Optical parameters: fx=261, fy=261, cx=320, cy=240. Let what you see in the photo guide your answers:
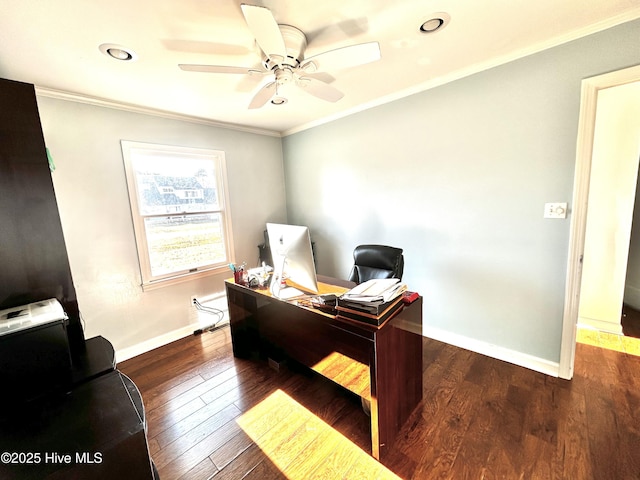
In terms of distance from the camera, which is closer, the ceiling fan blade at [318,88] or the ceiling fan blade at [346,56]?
the ceiling fan blade at [346,56]

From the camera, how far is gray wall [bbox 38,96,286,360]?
2207mm

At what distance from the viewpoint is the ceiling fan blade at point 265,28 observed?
1047 mm

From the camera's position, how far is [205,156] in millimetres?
3000

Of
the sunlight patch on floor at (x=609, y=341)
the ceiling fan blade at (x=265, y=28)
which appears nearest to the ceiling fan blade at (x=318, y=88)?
the ceiling fan blade at (x=265, y=28)

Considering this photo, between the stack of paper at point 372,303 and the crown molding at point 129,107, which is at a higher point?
the crown molding at point 129,107

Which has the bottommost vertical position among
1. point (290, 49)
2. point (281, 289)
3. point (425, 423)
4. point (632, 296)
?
point (425, 423)

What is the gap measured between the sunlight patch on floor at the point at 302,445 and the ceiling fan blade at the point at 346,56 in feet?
7.12

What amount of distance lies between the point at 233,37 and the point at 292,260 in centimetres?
140

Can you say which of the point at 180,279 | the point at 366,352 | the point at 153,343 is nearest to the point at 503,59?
the point at 366,352

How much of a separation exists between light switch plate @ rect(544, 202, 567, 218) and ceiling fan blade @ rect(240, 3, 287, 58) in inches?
81.4

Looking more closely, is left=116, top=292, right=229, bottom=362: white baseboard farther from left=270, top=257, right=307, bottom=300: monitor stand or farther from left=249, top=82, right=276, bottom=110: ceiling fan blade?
left=249, top=82, right=276, bottom=110: ceiling fan blade

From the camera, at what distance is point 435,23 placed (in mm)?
1518

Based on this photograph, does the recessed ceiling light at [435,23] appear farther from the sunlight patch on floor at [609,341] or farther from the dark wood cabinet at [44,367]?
the sunlight patch on floor at [609,341]

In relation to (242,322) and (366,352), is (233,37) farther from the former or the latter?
(242,322)
